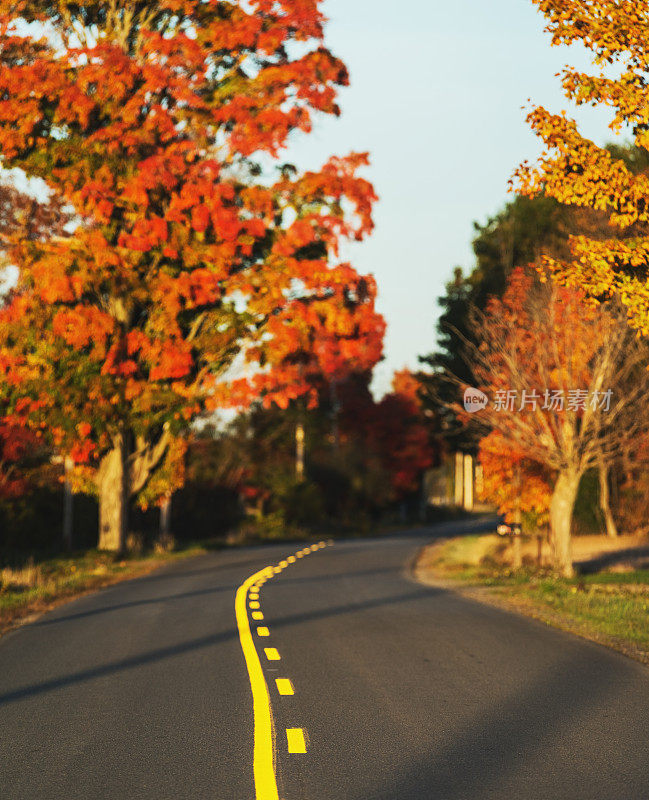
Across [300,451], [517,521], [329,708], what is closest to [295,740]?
[329,708]

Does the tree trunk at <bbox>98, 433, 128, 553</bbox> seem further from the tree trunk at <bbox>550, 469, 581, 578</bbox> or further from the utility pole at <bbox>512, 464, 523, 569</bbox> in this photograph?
the tree trunk at <bbox>550, 469, 581, 578</bbox>

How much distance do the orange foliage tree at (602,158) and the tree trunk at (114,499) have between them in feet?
63.8

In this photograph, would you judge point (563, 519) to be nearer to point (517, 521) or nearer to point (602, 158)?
point (517, 521)

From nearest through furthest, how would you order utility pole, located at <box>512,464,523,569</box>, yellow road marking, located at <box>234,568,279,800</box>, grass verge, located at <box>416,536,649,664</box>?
1. yellow road marking, located at <box>234,568,279,800</box>
2. grass verge, located at <box>416,536,649,664</box>
3. utility pole, located at <box>512,464,523,569</box>

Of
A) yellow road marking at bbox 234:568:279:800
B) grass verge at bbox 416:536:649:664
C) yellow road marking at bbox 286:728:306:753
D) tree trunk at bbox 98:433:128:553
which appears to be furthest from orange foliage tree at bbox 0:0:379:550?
yellow road marking at bbox 286:728:306:753

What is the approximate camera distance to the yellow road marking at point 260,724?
6.95 m

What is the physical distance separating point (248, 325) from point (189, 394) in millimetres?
2321

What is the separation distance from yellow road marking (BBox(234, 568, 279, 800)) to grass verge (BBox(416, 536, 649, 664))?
14.0ft

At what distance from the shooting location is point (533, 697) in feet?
32.5

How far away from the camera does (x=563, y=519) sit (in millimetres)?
24641

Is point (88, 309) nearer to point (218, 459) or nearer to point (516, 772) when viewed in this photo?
point (218, 459)

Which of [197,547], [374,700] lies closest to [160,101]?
[197,547]

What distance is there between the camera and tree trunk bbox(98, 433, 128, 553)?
30670 millimetres

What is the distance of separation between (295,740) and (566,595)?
12.0 metres
